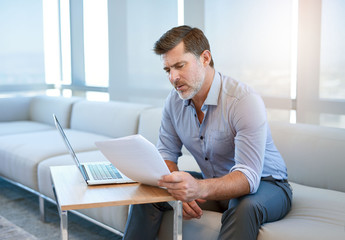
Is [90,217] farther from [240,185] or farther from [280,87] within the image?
[280,87]

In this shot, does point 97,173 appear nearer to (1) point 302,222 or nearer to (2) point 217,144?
(2) point 217,144

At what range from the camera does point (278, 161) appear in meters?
1.85

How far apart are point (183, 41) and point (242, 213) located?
0.69m

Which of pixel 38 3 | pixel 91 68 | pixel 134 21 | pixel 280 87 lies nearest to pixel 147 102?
pixel 134 21

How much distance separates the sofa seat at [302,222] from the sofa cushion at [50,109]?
8.09 ft

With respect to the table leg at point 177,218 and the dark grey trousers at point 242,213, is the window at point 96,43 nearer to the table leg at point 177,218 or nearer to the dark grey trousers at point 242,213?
the dark grey trousers at point 242,213

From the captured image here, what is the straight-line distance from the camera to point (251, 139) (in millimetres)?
1632

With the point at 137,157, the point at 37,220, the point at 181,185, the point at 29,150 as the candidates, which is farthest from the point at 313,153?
the point at 29,150

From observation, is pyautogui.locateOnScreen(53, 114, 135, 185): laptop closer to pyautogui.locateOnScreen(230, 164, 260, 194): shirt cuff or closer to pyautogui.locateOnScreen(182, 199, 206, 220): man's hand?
pyautogui.locateOnScreen(182, 199, 206, 220): man's hand

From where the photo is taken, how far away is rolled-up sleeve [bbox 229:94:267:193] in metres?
1.62

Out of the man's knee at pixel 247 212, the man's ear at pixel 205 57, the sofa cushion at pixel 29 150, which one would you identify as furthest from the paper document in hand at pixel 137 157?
the sofa cushion at pixel 29 150

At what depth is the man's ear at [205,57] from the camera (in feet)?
5.99

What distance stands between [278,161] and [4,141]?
2.34 meters

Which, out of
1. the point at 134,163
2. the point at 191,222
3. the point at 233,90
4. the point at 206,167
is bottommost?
the point at 191,222
